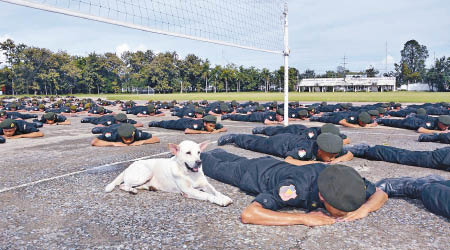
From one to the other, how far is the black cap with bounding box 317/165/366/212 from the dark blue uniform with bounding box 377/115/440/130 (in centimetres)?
980

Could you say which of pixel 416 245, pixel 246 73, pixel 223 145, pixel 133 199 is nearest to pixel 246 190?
pixel 133 199

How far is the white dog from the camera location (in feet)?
14.3

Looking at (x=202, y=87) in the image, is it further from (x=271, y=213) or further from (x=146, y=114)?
(x=271, y=213)

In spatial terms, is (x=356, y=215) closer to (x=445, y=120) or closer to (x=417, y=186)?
(x=417, y=186)

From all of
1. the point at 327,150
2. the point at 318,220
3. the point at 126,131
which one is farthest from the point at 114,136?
the point at 318,220

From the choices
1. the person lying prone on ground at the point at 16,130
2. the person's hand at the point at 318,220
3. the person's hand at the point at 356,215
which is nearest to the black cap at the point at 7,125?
the person lying prone on ground at the point at 16,130

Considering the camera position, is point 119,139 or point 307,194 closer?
point 307,194

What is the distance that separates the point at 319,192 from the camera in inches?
140

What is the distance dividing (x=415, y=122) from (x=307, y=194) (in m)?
10.7

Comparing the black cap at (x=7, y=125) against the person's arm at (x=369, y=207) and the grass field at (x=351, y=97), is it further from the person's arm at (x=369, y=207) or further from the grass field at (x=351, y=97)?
the grass field at (x=351, y=97)

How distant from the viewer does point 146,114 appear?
68.0ft

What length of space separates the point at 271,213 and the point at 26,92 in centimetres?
9385

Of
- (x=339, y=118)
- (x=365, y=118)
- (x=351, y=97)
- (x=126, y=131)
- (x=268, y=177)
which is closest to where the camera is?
(x=268, y=177)

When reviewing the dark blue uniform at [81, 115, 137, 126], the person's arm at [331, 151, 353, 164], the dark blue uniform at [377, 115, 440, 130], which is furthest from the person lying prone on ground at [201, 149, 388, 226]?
the dark blue uniform at [81, 115, 137, 126]
